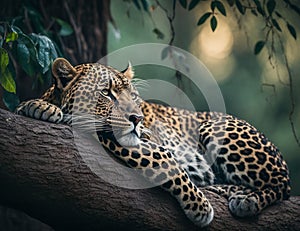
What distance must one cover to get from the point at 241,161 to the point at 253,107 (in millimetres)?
10171

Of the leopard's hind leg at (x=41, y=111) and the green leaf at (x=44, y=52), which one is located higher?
the green leaf at (x=44, y=52)

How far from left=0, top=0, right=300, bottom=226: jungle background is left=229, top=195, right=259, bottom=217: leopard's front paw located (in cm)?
118

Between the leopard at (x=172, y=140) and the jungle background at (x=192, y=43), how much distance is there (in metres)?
0.35

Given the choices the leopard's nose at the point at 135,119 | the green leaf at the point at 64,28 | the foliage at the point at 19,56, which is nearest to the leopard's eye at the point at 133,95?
the leopard's nose at the point at 135,119

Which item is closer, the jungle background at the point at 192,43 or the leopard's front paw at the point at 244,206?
the leopard's front paw at the point at 244,206

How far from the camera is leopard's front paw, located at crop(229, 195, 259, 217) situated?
18.2 ft

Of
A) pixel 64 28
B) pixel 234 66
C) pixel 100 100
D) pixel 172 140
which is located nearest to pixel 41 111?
pixel 100 100

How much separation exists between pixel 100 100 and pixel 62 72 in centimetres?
44

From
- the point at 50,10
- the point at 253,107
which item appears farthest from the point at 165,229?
the point at 253,107

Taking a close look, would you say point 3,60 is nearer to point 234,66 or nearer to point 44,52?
point 44,52

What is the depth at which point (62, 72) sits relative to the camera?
5.60m

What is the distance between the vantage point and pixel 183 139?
6.46 m

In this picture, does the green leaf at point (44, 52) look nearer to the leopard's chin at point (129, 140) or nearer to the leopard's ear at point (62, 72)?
the leopard's ear at point (62, 72)

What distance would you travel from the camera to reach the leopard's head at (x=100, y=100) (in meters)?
5.28
